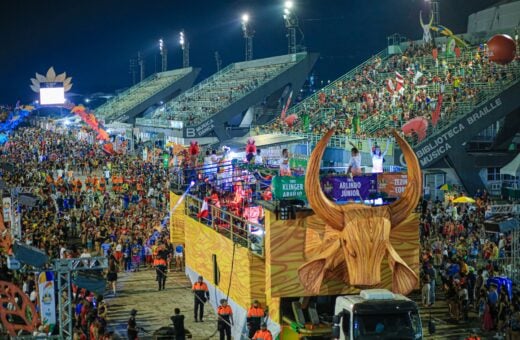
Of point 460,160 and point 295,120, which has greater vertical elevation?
point 295,120

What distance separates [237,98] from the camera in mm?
49844

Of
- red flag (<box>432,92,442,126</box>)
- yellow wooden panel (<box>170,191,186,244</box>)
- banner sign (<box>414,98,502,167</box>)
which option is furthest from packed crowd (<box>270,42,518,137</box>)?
yellow wooden panel (<box>170,191,186,244</box>)

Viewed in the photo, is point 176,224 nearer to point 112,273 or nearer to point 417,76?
point 112,273

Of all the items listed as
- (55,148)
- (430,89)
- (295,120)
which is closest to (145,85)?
(55,148)

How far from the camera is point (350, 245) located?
12.2 meters

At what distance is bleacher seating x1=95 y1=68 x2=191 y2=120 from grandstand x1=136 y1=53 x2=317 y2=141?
1332 cm

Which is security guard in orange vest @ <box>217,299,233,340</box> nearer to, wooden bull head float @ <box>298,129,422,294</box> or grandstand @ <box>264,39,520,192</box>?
wooden bull head float @ <box>298,129,422,294</box>

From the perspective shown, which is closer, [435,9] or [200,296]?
[200,296]

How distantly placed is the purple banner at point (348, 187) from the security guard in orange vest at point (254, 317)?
242 centimetres

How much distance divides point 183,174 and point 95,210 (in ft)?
23.5

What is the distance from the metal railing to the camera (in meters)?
14.2

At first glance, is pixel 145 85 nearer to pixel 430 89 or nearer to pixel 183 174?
pixel 430 89

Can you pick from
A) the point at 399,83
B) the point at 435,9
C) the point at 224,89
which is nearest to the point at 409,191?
the point at 399,83

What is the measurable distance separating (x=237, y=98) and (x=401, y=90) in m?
16.7
